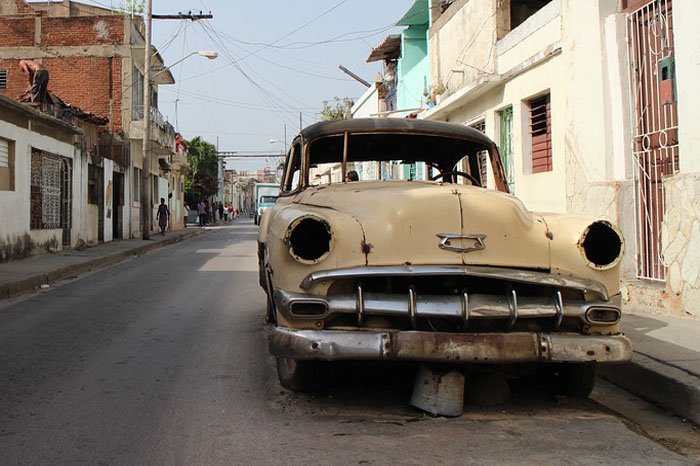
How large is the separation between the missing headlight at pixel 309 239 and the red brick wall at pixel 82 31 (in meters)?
23.2

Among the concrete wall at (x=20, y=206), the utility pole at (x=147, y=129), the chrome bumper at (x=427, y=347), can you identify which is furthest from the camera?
the utility pole at (x=147, y=129)

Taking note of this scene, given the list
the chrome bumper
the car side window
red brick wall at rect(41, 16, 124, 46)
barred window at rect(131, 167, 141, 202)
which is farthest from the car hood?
red brick wall at rect(41, 16, 124, 46)

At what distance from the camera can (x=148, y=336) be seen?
607 cm

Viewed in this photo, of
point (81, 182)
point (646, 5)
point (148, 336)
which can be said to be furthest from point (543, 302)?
point (81, 182)

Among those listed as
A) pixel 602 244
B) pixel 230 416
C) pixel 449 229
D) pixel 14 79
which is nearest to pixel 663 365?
pixel 602 244

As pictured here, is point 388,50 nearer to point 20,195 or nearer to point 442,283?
point 20,195

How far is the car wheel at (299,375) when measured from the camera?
12.5 feet

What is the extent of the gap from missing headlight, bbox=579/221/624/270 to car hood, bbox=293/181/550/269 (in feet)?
0.89

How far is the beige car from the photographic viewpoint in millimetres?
3348

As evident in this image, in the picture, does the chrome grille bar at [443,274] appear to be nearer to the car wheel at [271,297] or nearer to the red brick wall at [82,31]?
the car wheel at [271,297]

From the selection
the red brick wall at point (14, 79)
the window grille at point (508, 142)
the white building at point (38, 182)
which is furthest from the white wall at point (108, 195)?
the window grille at point (508, 142)

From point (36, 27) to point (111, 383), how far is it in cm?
2388

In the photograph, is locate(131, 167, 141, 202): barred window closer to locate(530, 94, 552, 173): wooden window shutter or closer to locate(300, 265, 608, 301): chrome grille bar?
locate(530, 94, 552, 173): wooden window shutter

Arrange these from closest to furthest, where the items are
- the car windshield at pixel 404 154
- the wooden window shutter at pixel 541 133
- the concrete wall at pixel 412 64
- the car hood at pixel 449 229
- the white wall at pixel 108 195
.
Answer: the car hood at pixel 449 229, the car windshield at pixel 404 154, the wooden window shutter at pixel 541 133, the concrete wall at pixel 412 64, the white wall at pixel 108 195
